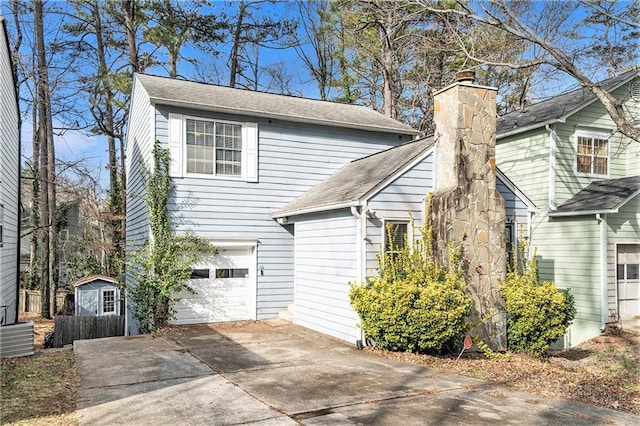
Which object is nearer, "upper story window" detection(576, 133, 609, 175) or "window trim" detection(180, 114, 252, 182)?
"window trim" detection(180, 114, 252, 182)

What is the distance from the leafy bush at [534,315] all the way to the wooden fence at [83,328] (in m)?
10.6

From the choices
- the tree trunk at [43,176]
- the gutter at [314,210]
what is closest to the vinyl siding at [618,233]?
the gutter at [314,210]

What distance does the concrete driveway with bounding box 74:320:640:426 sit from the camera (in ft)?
16.0

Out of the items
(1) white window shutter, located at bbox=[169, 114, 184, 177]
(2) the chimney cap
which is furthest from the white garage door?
(2) the chimney cap

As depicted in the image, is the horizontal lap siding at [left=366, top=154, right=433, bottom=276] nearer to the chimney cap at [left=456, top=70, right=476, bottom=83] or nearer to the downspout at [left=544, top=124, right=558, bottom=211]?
the chimney cap at [left=456, top=70, right=476, bottom=83]

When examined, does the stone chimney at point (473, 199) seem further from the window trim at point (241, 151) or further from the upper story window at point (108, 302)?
the upper story window at point (108, 302)

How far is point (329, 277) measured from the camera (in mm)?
9672

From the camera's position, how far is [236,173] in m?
11.6

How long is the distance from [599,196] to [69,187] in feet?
70.6

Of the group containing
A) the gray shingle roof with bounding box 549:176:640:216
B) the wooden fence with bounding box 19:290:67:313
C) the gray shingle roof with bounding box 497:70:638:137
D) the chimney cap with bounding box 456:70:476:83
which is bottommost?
the wooden fence with bounding box 19:290:67:313

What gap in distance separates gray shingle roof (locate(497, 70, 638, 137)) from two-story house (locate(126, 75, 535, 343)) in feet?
12.5

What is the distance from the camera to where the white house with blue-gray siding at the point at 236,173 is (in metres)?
10.9

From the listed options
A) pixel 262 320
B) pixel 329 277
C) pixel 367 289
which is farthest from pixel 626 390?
pixel 262 320

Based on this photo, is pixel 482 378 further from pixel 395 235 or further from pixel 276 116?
pixel 276 116
